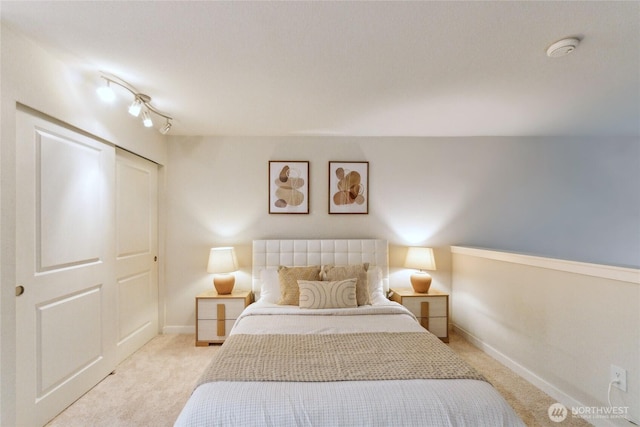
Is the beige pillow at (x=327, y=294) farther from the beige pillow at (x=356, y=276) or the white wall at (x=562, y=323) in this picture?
the white wall at (x=562, y=323)

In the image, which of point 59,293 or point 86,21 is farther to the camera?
point 59,293

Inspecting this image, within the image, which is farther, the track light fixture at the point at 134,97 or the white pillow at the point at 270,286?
the white pillow at the point at 270,286

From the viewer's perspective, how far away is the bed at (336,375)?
4.35ft

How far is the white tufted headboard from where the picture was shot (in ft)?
11.5

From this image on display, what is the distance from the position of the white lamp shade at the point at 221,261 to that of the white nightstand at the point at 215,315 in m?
0.29

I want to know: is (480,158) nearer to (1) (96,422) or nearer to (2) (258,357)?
(2) (258,357)

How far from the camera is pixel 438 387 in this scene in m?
1.46

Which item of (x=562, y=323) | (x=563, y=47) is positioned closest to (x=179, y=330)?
(x=562, y=323)

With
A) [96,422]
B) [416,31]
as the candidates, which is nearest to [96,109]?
[96,422]

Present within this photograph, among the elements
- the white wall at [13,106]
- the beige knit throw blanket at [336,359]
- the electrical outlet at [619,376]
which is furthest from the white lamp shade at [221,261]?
the electrical outlet at [619,376]

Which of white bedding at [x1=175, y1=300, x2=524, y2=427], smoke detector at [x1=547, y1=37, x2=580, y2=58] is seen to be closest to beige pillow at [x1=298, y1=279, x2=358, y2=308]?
white bedding at [x1=175, y1=300, x2=524, y2=427]

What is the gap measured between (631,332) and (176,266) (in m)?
4.10

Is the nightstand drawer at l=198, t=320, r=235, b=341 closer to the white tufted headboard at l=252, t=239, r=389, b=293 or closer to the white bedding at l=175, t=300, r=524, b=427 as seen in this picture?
the white tufted headboard at l=252, t=239, r=389, b=293

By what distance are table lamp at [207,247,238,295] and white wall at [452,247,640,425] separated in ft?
9.02
